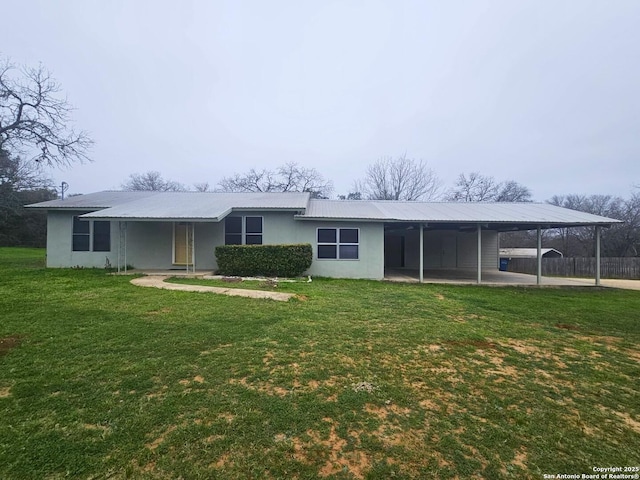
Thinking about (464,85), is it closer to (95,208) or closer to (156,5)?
(156,5)

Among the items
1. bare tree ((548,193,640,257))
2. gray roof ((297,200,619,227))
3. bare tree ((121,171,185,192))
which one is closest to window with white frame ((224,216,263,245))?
gray roof ((297,200,619,227))

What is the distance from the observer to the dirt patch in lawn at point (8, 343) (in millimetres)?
3963

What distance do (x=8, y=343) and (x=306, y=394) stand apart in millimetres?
4326

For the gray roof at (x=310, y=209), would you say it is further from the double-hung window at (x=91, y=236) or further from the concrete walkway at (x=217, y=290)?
the concrete walkway at (x=217, y=290)

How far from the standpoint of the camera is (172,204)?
13422 mm

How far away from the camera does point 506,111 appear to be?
79.5ft

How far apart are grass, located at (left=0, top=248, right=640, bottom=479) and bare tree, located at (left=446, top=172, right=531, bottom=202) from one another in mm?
32353

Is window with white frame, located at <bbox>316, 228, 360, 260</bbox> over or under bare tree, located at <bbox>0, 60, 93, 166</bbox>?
under

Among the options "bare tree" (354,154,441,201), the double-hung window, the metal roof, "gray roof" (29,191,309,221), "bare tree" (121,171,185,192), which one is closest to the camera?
"gray roof" (29,191,309,221)

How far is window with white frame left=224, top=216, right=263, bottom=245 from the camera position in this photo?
12.6 m

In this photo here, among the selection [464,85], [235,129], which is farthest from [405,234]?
[235,129]

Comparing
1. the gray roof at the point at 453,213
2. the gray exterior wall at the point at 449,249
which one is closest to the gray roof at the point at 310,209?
the gray roof at the point at 453,213

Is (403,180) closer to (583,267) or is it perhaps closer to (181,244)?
(583,267)

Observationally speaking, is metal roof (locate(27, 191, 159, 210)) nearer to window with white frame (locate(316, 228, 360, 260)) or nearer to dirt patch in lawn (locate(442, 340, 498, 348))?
window with white frame (locate(316, 228, 360, 260))
